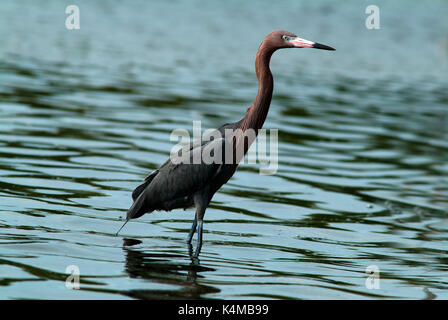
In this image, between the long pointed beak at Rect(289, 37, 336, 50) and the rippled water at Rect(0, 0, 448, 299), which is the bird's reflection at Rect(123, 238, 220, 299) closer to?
the rippled water at Rect(0, 0, 448, 299)

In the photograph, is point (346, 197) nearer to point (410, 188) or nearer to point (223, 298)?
point (410, 188)

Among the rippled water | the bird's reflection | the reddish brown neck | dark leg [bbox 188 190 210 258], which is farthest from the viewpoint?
the reddish brown neck

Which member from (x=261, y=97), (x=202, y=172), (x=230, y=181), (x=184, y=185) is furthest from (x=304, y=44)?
(x=230, y=181)

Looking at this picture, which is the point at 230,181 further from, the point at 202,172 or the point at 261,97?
the point at 202,172

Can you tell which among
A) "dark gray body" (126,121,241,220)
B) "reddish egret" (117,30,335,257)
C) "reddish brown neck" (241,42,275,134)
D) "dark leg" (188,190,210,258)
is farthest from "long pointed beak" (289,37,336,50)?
"dark leg" (188,190,210,258)

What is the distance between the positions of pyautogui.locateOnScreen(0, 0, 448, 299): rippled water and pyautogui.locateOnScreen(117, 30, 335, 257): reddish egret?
511 millimetres

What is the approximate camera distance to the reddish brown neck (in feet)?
31.4

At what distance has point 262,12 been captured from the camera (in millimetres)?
46625

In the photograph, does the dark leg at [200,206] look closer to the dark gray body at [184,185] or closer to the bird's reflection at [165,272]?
the dark gray body at [184,185]

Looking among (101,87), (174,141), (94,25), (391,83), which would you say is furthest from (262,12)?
(174,141)

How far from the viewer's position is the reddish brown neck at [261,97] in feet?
31.4

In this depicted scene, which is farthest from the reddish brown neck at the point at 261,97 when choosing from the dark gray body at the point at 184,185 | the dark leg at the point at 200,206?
the dark leg at the point at 200,206

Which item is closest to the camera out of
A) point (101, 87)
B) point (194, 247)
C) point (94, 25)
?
point (194, 247)
